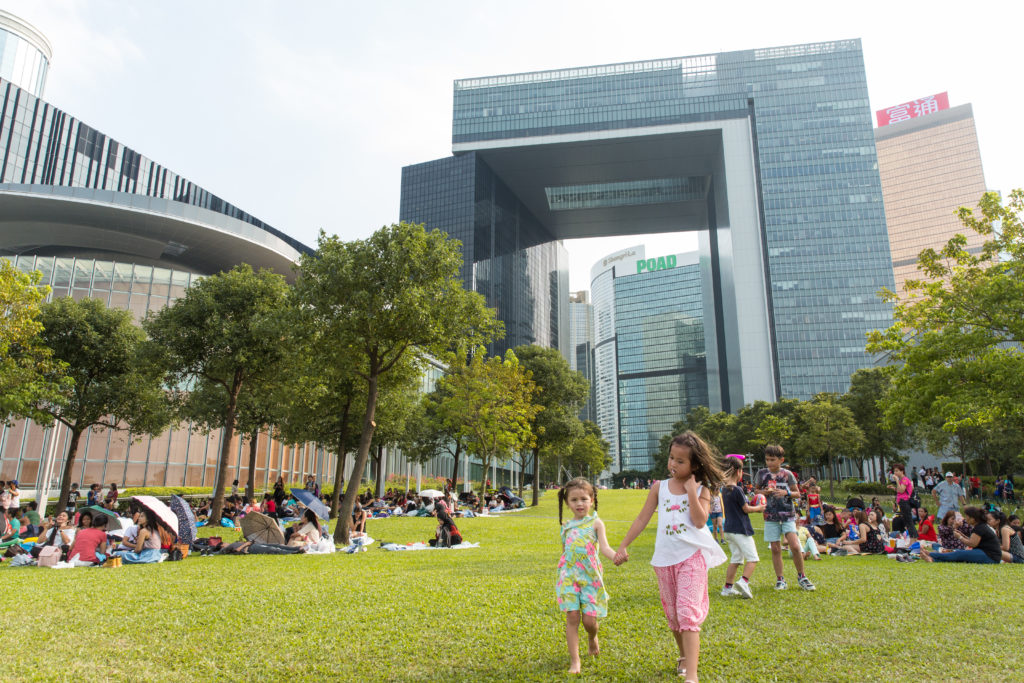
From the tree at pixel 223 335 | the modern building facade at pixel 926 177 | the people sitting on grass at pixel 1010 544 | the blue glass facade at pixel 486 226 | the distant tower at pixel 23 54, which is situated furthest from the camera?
the modern building facade at pixel 926 177

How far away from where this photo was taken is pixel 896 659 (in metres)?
4.79

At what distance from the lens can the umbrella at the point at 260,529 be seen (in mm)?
12844

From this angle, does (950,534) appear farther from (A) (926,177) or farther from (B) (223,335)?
(A) (926,177)

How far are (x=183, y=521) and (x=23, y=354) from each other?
12.9 metres

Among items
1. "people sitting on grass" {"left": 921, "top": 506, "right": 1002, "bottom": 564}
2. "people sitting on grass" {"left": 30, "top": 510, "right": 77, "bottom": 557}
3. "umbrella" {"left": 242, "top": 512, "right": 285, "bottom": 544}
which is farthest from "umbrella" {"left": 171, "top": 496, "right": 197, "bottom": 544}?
"people sitting on grass" {"left": 921, "top": 506, "right": 1002, "bottom": 564}

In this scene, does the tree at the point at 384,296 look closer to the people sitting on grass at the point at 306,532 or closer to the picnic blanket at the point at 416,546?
the people sitting on grass at the point at 306,532

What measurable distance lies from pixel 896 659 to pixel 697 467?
240cm

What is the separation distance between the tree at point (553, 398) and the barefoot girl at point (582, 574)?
31.8 meters

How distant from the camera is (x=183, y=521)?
1231cm

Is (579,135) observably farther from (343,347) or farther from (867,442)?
(343,347)

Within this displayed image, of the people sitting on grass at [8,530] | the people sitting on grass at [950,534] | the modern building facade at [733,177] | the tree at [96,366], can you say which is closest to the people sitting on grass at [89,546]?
the people sitting on grass at [8,530]

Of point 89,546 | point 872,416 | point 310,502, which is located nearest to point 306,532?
point 310,502

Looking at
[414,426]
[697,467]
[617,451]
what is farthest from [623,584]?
[617,451]

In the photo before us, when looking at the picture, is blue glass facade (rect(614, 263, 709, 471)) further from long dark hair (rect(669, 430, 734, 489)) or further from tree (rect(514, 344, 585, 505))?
long dark hair (rect(669, 430, 734, 489))
